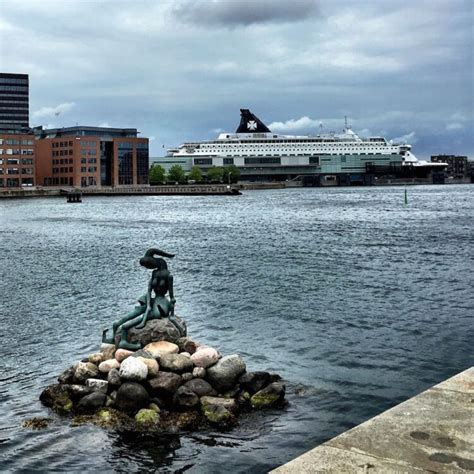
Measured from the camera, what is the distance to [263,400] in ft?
45.5

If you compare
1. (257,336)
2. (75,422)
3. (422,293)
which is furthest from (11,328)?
(422,293)

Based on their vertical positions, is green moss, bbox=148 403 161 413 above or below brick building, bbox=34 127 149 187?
below

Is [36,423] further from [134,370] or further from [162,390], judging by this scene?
[162,390]

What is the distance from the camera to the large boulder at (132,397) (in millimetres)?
13133

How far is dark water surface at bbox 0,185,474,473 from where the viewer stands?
476 inches

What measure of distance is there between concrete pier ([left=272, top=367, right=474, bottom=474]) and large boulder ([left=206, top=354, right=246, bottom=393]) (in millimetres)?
4384

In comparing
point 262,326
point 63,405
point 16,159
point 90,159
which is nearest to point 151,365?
point 63,405

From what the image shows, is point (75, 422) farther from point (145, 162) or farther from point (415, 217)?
point (145, 162)

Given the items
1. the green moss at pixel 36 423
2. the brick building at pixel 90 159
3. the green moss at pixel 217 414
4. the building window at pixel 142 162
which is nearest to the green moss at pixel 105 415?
the green moss at pixel 36 423

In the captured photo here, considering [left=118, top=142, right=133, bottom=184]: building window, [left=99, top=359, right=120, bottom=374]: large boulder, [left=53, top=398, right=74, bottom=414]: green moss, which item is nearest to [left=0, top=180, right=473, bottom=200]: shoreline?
[left=118, top=142, right=133, bottom=184]: building window

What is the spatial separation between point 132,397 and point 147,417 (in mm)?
571

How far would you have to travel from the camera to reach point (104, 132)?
7771 inches

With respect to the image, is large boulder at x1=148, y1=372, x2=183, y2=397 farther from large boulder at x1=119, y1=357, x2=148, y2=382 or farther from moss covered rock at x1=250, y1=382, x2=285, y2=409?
moss covered rock at x1=250, y1=382, x2=285, y2=409

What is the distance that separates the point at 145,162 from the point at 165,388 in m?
184
